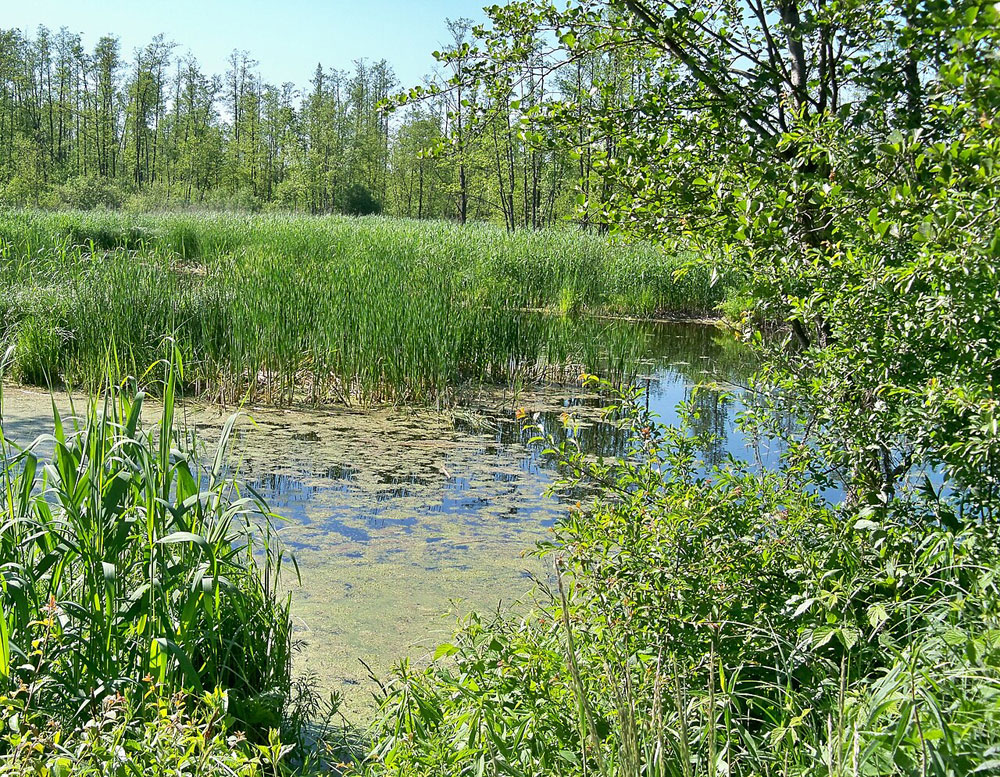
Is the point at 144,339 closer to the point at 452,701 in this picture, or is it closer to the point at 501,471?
the point at 501,471

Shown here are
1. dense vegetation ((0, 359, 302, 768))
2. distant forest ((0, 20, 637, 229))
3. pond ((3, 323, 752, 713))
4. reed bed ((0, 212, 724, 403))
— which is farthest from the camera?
distant forest ((0, 20, 637, 229))

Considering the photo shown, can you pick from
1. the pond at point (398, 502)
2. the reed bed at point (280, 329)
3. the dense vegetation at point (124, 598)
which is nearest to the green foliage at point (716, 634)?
the pond at point (398, 502)

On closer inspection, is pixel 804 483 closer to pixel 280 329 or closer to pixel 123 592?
pixel 123 592

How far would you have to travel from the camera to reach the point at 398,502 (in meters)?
4.30

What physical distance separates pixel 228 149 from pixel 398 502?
38258 millimetres

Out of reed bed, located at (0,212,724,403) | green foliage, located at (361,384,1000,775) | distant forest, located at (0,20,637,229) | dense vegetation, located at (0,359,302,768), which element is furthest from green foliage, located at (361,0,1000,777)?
distant forest, located at (0,20,637,229)

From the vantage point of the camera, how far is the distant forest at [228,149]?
31828mm

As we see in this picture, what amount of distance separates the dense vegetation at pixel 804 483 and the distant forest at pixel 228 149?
26673 millimetres

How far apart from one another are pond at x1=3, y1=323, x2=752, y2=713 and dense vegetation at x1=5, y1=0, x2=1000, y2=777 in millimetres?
363

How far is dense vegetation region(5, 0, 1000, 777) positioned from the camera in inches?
61.9

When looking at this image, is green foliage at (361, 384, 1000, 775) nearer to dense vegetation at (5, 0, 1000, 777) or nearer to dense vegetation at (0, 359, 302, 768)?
dense vegetation at (5, 0, 1000, 777)

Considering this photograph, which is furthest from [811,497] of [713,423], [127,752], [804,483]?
[713,423]

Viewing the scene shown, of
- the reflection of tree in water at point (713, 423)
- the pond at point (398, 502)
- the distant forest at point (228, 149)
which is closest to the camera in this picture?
the pond at point (398, 502)

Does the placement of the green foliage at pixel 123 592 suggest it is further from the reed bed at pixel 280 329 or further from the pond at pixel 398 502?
the reed bed at pixel 280 329
